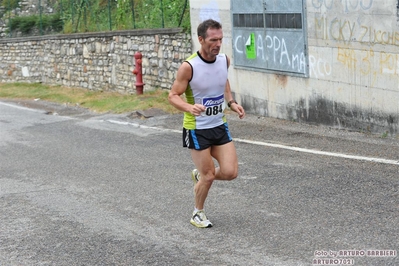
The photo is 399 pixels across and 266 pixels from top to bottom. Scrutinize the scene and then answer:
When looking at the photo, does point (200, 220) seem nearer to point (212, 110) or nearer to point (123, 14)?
point (212, 110)

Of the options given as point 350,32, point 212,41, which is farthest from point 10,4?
point 212,41

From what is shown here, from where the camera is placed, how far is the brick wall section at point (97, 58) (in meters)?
18.6

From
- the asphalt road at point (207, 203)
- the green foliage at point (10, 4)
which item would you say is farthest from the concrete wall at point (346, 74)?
the green foliage at point (10, 4)

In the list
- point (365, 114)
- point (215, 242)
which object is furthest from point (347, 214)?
point (365, 114)

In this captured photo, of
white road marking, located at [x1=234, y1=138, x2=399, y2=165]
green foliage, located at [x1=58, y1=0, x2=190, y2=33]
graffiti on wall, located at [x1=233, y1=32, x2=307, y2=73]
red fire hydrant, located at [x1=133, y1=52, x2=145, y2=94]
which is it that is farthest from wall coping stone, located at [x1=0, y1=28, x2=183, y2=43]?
white road marking, located at [x1=234, y1=138, x2=399, y2=165]

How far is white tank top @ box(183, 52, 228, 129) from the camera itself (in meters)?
7.07

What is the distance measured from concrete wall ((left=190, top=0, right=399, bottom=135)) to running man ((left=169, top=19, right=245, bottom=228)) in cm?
485

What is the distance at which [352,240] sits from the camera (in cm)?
641

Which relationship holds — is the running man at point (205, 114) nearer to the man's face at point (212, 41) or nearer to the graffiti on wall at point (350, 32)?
the man's face at point (212, 41)

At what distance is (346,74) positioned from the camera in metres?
12.4

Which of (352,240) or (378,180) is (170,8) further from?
(352,240)

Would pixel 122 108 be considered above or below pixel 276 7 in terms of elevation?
below

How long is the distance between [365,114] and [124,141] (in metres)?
4.10

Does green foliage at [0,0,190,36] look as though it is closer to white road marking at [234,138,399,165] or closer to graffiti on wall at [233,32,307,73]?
graffiti on wall at [233,32,307,73]
